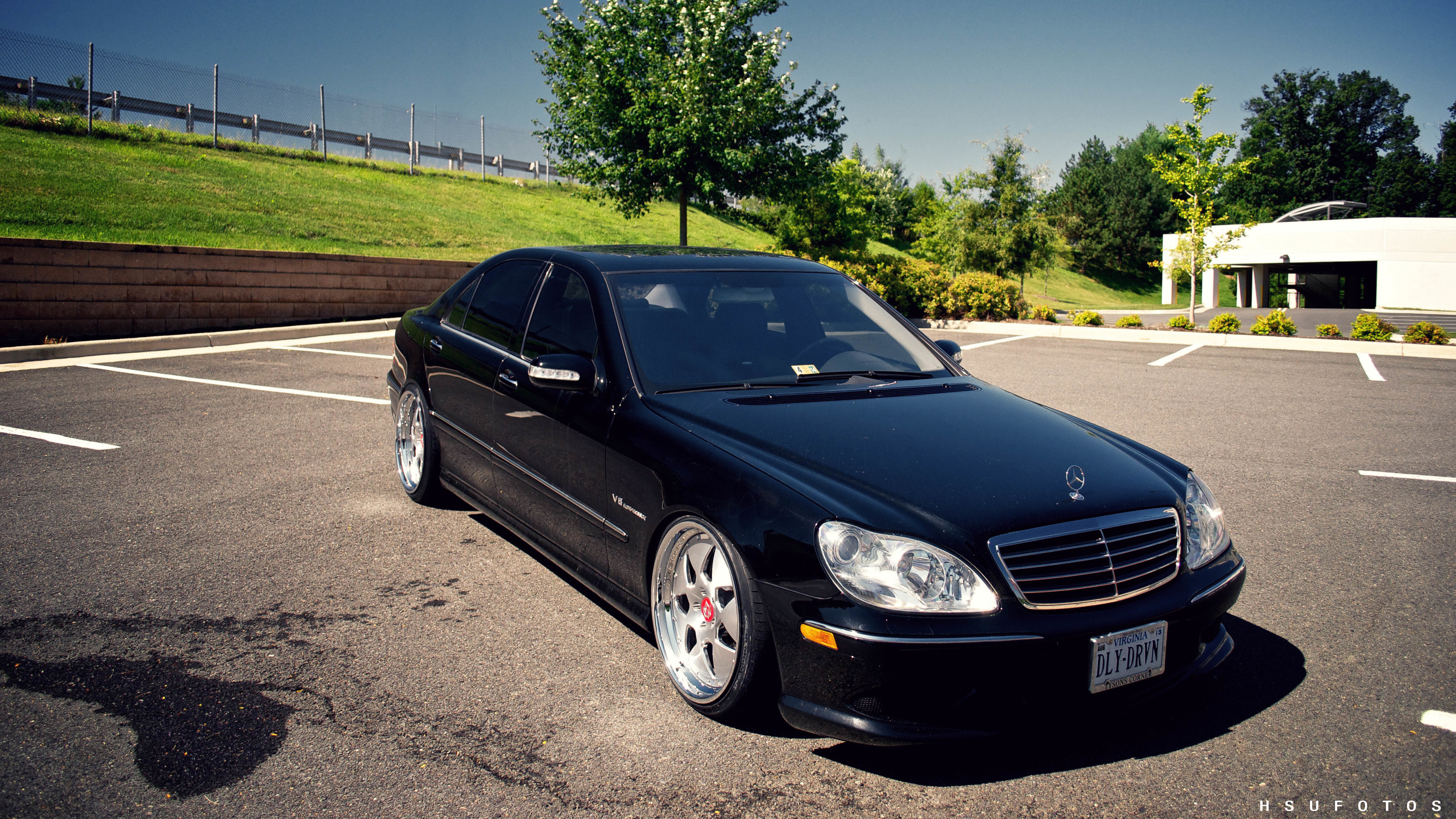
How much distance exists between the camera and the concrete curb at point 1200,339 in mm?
15789

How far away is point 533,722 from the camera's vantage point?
2.97 metres

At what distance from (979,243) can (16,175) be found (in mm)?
31767

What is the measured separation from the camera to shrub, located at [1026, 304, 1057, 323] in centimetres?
2130

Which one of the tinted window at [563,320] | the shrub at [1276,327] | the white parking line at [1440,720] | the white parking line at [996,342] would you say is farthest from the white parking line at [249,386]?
the shrub at [1276,327]

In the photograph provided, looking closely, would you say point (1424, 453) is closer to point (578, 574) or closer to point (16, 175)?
point (578, 574)

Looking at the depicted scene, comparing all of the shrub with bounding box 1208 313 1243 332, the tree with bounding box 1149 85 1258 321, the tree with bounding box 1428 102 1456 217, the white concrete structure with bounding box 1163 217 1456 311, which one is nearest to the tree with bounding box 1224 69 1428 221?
the tree with bounding box 1428 102 1456 217

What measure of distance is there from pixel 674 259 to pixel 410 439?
2223mm

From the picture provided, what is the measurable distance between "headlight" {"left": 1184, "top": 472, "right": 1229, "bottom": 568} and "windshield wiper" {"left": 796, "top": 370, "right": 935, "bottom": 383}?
3.87 feet

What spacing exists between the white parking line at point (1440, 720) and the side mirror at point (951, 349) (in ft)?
7.28

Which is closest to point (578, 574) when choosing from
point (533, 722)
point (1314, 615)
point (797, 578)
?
point (533, 722)

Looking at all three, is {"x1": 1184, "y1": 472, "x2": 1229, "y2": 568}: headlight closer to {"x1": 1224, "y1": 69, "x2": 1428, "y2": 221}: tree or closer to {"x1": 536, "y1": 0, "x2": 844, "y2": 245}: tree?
{"x1": 536, "y1": 0, "x2": 844, "y2": 245}: tree

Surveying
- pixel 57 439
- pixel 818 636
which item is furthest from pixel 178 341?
pixel 818 636

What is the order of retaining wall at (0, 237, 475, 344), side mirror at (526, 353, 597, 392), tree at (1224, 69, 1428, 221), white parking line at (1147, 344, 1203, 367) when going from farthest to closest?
tree at (1224, 69, 1428, 221) < white parking line at (1147, 344, 1203, 367) < retaining wall at (0, 237, 475, 344) < side mirror at (526, 353, 597, 392)

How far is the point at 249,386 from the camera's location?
9188mm
